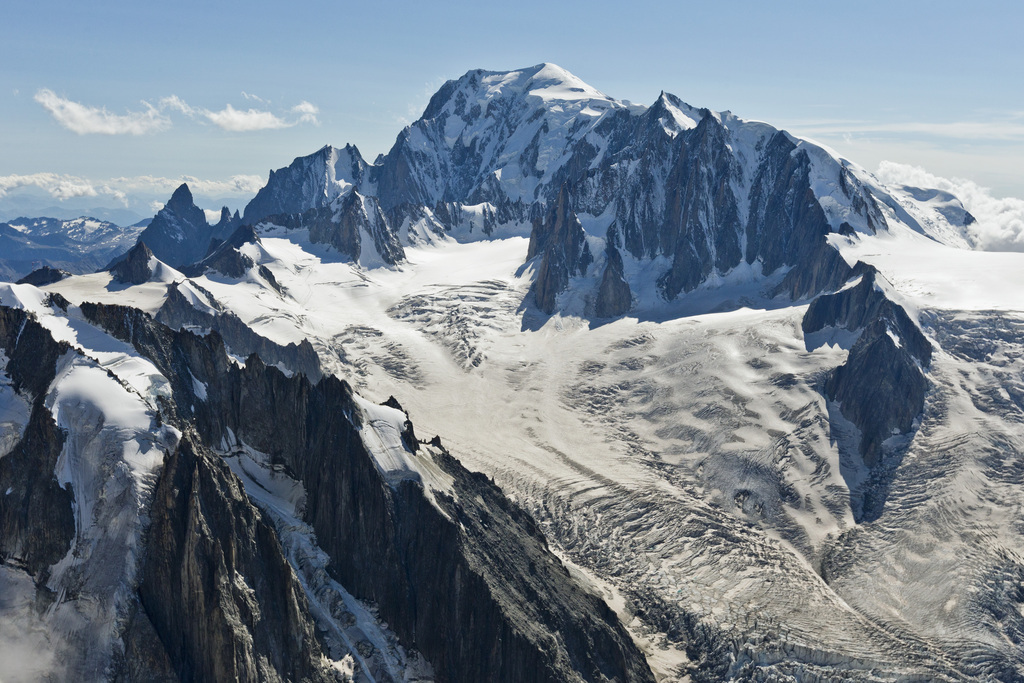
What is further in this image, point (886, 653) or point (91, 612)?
point (886, 653)

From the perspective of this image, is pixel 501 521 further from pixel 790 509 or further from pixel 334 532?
pixel 790 509

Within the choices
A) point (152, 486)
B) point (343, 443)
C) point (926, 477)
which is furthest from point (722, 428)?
point (152, 486)

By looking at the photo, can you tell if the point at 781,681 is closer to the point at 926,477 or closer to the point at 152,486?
the point at 926,477

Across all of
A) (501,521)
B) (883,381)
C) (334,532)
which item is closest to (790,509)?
(883,381)

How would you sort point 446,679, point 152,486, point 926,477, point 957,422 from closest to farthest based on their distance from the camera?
point 152,486 → point 446,679 → point 926,477 → point 957,422

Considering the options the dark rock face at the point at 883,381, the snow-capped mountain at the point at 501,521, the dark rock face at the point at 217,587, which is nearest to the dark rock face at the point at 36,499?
the snow-capped mountain at the point at 501,521

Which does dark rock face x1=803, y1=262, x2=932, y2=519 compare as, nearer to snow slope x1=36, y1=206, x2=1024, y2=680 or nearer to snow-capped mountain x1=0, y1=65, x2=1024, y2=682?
snow-capped mountain x1=0, y1=65, x2=1024, y2=682
